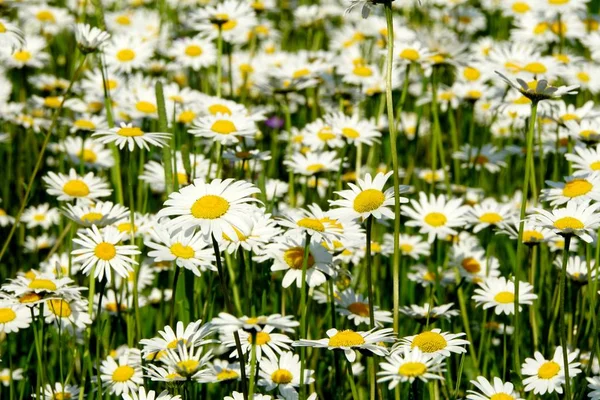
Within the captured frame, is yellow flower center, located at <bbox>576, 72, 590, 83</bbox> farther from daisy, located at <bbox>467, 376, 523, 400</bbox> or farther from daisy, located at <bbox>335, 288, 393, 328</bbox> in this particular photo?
daisy, located at <bbox>467, 376, 523, 400</bbox>

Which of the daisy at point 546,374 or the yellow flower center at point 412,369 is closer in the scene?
the yellow flower center at point 412,369

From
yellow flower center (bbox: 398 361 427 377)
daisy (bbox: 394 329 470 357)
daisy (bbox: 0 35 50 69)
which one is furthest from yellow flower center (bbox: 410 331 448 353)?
daisy (bbox: 0 35 50 69)

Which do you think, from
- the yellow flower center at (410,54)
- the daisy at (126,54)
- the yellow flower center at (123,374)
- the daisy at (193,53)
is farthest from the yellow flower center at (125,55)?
the yellow flower center at (123,374)

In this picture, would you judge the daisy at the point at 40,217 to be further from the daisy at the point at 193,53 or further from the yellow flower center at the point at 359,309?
the yellow flower center at the point at 359,309

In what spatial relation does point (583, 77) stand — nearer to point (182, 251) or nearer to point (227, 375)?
point (182, 251)

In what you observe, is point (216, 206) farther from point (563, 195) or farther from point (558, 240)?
point (558, 240)

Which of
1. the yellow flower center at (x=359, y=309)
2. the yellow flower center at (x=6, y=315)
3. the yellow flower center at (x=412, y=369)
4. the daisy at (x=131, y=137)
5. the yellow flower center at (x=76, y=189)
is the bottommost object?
the yellow flower center at (x=359, y=309)

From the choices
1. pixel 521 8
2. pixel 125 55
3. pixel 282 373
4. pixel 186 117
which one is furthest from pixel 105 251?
pixel 521 8
